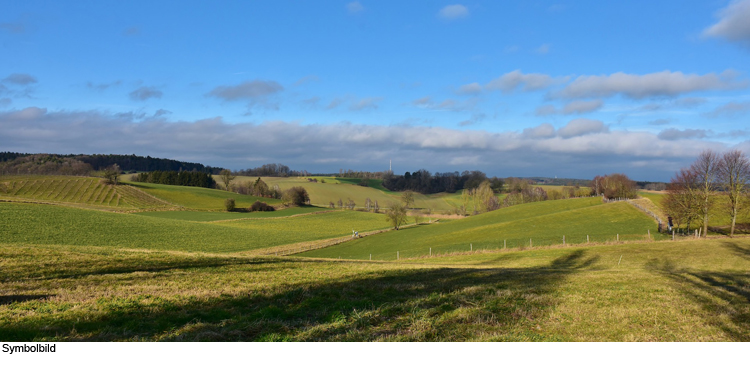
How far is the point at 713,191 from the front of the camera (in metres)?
52.3

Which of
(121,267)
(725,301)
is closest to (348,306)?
(725,301)

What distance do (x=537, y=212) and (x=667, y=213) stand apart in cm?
2532

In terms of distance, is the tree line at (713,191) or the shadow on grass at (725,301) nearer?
the shadow on grass at (725,301)

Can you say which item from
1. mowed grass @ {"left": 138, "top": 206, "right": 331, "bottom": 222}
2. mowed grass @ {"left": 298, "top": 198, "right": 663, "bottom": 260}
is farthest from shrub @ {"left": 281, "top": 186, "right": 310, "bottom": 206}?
mowed grass @ {"left": 298, "top": 198, "right": 663, "bottom": 260}

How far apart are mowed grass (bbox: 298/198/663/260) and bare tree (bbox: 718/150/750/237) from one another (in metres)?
9.03

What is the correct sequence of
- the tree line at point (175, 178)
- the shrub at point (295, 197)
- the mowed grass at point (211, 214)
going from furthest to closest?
the tree line at point (175, 178) → the shrub at point (295, 197) → the mowed grass at point (211, 214)

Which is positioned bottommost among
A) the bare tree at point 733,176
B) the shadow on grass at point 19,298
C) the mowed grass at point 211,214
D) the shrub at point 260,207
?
the mowed grass at point 211,214

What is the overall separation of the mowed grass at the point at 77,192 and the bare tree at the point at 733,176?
11351 cm

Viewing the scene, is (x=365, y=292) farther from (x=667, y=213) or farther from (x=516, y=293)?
(x=667, y=213)

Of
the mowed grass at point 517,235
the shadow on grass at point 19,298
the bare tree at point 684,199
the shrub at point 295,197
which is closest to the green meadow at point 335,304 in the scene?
the shadow on grass at point 19,298

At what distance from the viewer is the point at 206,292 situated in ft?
35.6

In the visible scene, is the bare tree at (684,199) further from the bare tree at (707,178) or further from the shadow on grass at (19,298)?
the shadow on grass at (19,298)

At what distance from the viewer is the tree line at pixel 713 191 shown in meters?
50.5

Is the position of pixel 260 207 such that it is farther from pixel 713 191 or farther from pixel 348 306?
pixel 348 306
